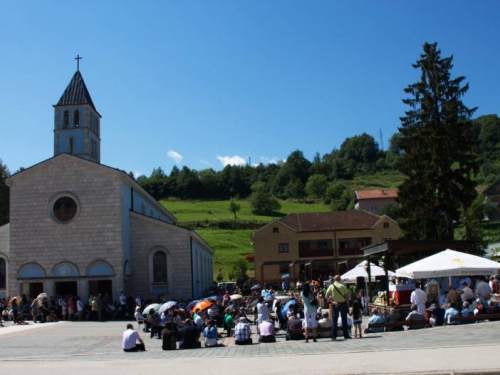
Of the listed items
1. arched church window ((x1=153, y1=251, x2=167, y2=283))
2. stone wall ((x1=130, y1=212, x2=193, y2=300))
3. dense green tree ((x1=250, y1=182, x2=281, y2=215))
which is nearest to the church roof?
stone wall ((x1=130, y1=212, x2=193, y2=300))

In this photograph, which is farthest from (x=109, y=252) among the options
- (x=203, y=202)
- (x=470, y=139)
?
(x=203, y=202)

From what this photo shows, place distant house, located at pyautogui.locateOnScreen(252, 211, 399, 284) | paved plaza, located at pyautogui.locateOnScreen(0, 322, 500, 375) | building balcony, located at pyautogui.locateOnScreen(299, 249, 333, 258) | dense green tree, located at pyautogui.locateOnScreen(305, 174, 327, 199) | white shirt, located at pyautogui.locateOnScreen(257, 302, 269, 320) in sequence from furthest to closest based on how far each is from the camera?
dense green tree, located at pyautogui.locateOnScreen(305, 174, 327, 199) → building balcony, located at pyautogui.locateOnScreen(299, 249, 333, 258) → distant house, located at pyautogui.locateOnScreen(252, 211, 399, 284) → white shirt, located at pyautogui.locateOnScreen(257, 302, 269, 320) → paved plaza, located at pyautogui.locateOnScreen(0, 322, 500, 375)

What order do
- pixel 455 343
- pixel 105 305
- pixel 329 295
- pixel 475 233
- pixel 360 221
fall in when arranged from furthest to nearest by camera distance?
pixel 360 221 → pixel 475 233 → pixel 105 305 → pixel 329 295 → pixel 455 343

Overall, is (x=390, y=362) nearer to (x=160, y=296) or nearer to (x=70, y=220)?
(x=160, y=296)

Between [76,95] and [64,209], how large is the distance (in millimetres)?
12801

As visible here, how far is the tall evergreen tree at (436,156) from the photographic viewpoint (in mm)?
35625

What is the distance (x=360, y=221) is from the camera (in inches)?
2832

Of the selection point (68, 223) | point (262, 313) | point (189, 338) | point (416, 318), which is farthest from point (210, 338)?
point (68, 223)

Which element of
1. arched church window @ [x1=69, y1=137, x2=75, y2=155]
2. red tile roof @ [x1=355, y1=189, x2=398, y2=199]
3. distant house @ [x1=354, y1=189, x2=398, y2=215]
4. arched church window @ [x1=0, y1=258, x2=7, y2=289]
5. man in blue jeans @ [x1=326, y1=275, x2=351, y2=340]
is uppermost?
red tile roof @ [x1=355, y1=189, x2=398, y2=199]

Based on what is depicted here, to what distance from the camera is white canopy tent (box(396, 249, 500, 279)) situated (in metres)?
18.6

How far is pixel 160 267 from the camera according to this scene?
3725 centimetres

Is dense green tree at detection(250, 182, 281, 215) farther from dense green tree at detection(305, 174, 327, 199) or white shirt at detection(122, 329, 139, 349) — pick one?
white shirt at detection(122, 329, 139, 349)

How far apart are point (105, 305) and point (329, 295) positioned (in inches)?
793

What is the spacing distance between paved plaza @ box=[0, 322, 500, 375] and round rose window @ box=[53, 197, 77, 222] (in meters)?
16.3
